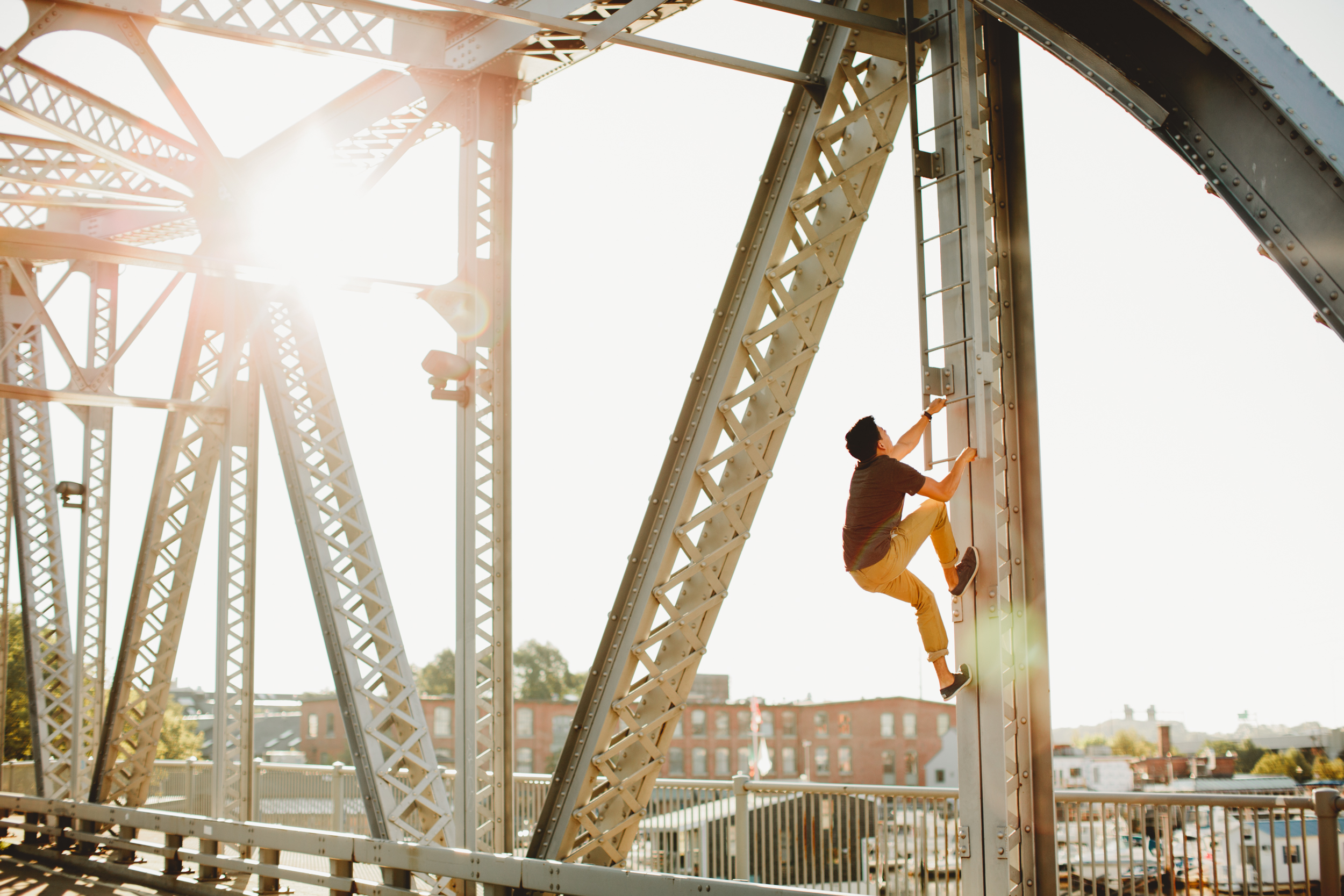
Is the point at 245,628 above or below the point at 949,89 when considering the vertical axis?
below

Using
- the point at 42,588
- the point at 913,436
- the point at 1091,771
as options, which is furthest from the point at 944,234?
the point at 1091,771

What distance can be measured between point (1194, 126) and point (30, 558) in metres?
16.0

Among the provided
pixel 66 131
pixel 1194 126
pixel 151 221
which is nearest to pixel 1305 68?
pixel 1194 126

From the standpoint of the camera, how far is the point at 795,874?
403 inches

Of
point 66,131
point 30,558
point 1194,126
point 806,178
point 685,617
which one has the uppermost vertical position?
point 66,131

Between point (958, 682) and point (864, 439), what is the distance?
4.24 feet

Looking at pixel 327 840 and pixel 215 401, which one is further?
pixel 215 401

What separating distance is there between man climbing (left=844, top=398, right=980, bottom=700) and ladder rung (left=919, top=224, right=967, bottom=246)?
884 mm

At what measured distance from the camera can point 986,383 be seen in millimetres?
5551

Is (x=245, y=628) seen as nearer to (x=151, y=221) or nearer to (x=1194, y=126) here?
(x=151, y=221)

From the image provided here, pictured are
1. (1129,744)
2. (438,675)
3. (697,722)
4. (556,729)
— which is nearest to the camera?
(556,729)

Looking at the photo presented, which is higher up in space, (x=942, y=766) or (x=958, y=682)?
(x=958, y=682)

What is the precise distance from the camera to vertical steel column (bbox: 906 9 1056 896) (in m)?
5.38

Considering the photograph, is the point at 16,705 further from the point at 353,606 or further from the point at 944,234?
the point at 944,234
